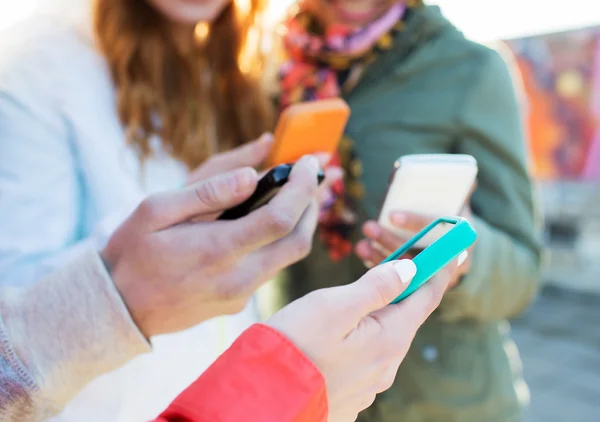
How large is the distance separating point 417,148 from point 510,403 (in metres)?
0.54

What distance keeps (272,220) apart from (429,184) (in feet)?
0.76

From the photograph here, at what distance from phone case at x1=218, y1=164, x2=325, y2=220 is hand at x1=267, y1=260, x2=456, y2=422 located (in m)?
0.21

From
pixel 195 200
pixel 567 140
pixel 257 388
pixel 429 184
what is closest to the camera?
pixel 257 388

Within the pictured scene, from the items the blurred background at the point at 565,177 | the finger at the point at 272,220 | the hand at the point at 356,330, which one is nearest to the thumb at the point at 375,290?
the hand at the point at 356,330

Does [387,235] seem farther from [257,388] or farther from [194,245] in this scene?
[257,388]

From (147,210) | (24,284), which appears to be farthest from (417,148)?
(24,284)

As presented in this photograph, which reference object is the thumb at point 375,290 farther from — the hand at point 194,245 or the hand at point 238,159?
the hand at point 238,159

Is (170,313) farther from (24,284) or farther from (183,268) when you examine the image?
(24,284)

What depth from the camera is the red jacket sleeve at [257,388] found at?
0.39 meters

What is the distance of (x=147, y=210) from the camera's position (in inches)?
23.6

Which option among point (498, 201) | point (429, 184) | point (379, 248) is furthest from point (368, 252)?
point (498, 201)

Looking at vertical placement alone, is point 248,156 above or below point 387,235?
above

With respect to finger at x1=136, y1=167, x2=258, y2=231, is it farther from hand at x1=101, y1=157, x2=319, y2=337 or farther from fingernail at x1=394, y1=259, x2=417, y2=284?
fingernail at x1=394, y1=259, x2=417, y2=284

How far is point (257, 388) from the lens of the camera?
394 millimetres
